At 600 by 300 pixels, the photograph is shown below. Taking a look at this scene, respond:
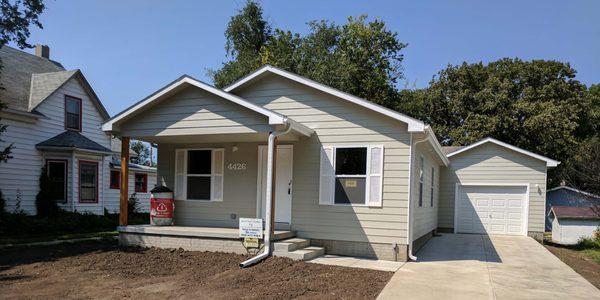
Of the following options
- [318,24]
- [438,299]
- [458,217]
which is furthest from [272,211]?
[318,24]

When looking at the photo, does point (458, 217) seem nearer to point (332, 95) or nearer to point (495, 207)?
point (495, 207)

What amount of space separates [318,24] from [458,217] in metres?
16.2

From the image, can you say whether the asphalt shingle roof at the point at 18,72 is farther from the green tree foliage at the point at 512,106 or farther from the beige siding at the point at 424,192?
the green tree foliage at the point at 512,106

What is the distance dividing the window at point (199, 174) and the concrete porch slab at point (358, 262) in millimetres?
3348

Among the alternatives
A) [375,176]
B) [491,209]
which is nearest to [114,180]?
[375,176]

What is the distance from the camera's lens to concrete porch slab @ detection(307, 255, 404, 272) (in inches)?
341

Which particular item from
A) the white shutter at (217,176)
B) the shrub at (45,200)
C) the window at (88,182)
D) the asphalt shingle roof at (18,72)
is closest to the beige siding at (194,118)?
the white shutter at (217,176)

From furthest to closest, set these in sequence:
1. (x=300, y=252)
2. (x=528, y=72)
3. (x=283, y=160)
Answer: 1. (x=528, y=72)
2. (x=283, y=160)
3. (x=300, y=252)

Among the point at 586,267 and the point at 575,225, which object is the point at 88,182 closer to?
the point at 586,267

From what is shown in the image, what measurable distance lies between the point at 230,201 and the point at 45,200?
8.88 meters

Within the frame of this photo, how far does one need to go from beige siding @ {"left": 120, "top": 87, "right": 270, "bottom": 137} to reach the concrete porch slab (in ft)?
9.58

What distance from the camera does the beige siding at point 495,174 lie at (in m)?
17.0

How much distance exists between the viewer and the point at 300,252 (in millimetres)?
9078

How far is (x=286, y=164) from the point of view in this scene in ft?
35.5
